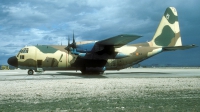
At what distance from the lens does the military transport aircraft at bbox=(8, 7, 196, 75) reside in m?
24.7

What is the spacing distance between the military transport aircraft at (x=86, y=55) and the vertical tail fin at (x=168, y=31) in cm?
109

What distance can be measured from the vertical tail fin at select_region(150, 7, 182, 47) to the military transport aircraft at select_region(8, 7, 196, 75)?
109 centimetres

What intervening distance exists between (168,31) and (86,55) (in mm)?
12478

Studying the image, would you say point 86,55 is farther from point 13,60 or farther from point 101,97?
point 101,97

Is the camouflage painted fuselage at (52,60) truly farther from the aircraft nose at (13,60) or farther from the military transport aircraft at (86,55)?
the aircraft nose at (13,60)

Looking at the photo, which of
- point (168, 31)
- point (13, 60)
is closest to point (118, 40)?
point (168, 31)

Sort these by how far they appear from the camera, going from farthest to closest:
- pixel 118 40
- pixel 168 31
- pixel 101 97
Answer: pixel 168 31 → pixel 118 40 → pixel 101 97

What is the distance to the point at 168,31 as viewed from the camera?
3011 cm

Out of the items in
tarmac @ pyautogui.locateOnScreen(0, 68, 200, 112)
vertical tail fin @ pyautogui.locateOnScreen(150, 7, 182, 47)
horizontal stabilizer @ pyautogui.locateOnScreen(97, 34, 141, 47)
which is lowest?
tarmac @ pyautogui.locateOnScreen(0, 68, 200, 112)

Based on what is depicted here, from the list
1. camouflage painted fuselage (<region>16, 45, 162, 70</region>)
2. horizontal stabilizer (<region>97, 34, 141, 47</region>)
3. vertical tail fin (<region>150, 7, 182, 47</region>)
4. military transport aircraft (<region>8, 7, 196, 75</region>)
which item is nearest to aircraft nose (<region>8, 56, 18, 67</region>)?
military transport aircraft (<region>8, 7, 196, 75</region>)

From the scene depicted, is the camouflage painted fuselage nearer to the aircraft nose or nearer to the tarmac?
the aircraft nose

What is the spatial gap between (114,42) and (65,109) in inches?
672

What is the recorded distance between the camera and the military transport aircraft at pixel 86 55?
24.7m

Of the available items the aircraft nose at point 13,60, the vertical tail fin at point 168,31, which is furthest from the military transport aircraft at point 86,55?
the vertical tail fin at point 168,31
